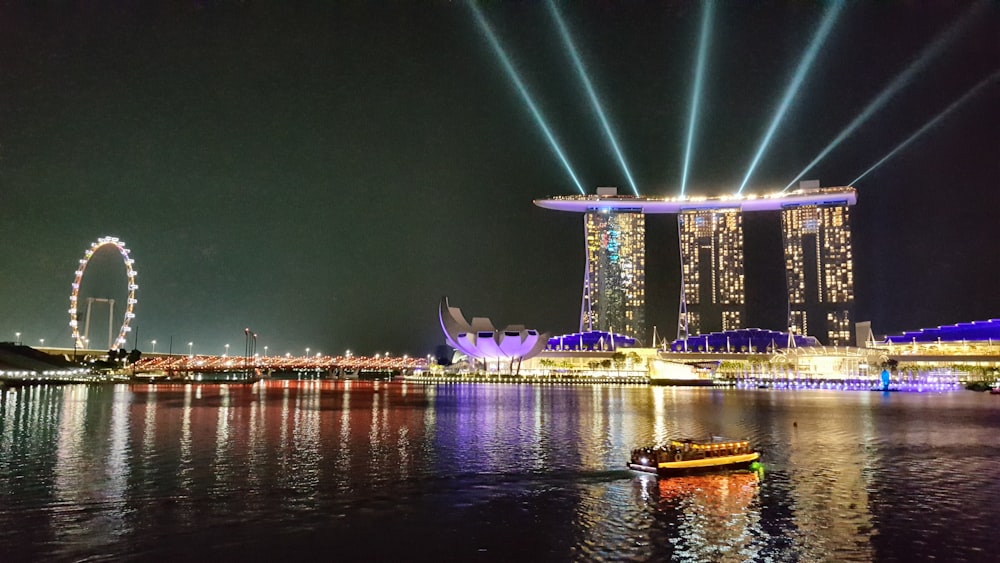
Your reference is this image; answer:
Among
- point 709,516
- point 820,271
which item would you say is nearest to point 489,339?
point 820,271

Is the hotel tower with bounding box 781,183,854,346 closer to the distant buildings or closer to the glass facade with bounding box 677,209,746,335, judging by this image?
the distant buildings

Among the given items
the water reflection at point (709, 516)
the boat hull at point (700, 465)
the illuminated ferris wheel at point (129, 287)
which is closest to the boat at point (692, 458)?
the boat hull at point (700, 465)

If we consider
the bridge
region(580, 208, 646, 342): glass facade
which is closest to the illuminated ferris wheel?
the bridge

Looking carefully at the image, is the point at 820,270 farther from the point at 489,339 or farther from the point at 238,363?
the point at 238,363

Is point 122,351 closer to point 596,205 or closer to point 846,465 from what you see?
point 596,205

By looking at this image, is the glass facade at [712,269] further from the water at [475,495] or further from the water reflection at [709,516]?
the water reflection at [709,516]

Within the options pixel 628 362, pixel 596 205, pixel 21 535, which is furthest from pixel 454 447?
pixel 596 205
